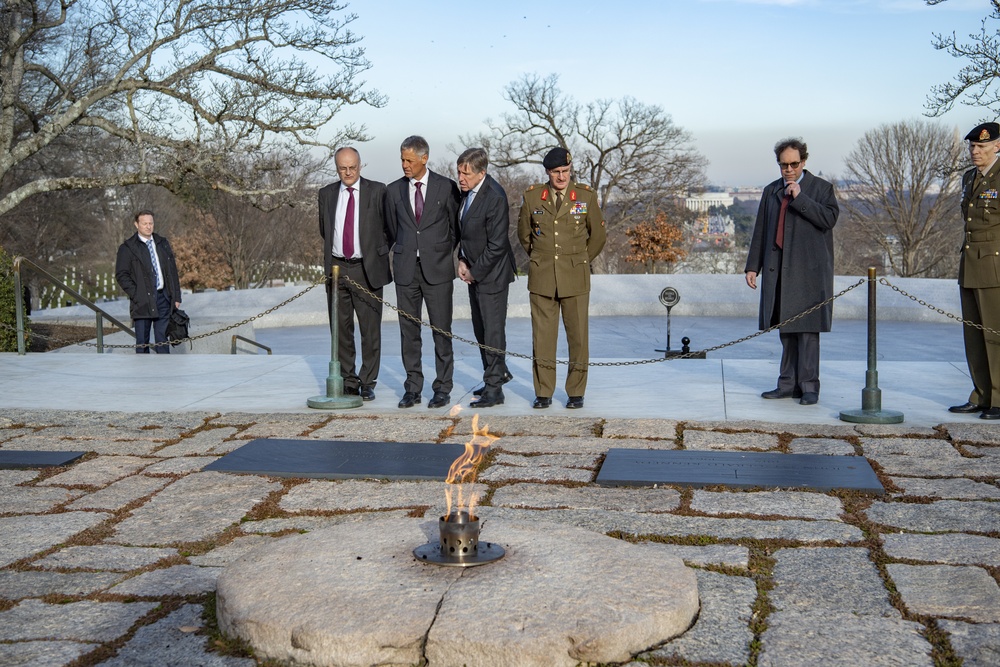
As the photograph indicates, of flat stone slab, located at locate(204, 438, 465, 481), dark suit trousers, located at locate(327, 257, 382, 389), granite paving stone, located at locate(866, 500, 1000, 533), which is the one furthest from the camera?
dark suit trousers, located at locate(327, 257, 382, 389)

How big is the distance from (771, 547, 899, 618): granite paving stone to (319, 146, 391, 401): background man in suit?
429cm

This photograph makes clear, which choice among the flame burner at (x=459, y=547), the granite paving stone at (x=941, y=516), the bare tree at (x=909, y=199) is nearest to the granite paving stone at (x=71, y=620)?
the flame burner at (x=459, y=547)

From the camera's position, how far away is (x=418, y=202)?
759 centimetres

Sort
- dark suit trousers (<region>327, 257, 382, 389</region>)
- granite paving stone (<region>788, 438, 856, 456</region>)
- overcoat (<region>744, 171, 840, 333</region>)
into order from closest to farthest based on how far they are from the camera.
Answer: granite paving stone (<region>788, 438, 856, 456</region>)
overcoat (<region>744, 171, 840, 333</region>)
dark suit trousers (<region>327, 257, 382, 389</region>)

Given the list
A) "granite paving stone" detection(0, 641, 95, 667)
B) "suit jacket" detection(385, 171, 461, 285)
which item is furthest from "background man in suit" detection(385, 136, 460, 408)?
"granite paving stone" detection(0, 641, 95, 667)

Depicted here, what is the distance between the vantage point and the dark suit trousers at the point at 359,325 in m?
7.93

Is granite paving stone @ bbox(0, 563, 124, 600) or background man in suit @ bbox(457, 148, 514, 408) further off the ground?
background man in suit @ bbox(457, 148, 514, 408)

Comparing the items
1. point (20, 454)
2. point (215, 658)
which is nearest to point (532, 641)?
point (215, 658)

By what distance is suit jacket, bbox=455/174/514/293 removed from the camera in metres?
7.44

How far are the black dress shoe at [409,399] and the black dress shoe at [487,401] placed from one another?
42 centimetres

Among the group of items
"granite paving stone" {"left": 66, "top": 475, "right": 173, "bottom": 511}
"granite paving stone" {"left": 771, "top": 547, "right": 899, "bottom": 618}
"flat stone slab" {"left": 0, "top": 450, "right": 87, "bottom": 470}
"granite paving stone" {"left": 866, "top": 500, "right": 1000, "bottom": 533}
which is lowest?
"granite paving stone" {"left": 771, "top": 547, "right": 899, "bottom": 618}

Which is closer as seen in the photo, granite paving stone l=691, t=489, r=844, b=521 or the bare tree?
granite paving stone l=691, t=489, r=844, b=521

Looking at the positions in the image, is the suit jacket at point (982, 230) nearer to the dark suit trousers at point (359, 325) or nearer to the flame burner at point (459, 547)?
the dark suit trousers at point (359, 325)

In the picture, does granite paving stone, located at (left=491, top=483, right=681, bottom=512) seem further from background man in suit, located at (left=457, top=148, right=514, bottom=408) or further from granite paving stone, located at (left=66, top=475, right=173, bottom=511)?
background man in suit, located at (left=457, top=148, right=514, bottom=408)
